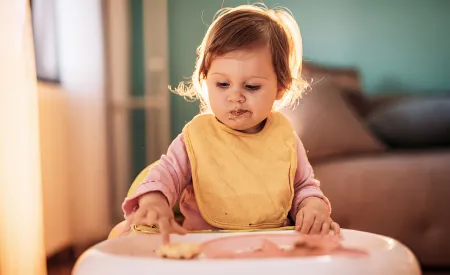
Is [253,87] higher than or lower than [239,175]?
higher

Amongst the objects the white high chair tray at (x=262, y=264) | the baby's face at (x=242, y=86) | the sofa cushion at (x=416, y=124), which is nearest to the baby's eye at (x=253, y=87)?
the baby's face at (x=242, y=86)

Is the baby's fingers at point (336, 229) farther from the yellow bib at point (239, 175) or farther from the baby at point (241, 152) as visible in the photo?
the yellow bib at point (239, 175)

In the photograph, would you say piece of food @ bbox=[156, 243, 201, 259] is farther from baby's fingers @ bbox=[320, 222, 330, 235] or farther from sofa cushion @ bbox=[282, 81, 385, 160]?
sofa cushion @ bbox=[282, 81, 385, 160]

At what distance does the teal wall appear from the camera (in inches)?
113

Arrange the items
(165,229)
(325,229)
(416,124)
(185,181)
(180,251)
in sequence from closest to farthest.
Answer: (180,251) → (165,229) → (325,229) → (185,181) → (416,124)

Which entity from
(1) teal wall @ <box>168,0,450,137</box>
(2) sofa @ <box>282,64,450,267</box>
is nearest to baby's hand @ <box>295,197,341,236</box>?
(2) sofa @ <box>282,64,450,267</box>

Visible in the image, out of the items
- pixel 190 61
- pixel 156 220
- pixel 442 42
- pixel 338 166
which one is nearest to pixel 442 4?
pixel 442 42

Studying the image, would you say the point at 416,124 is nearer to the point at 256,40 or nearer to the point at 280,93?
the point at 280,93

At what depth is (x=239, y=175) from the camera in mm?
981

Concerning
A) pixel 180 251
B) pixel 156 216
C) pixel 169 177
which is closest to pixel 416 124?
pixel 169 177

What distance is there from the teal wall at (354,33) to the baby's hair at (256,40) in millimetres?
1789

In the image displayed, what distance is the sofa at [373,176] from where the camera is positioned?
1.78m

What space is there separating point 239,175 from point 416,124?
4.39ft

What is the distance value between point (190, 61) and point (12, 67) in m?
1.61
